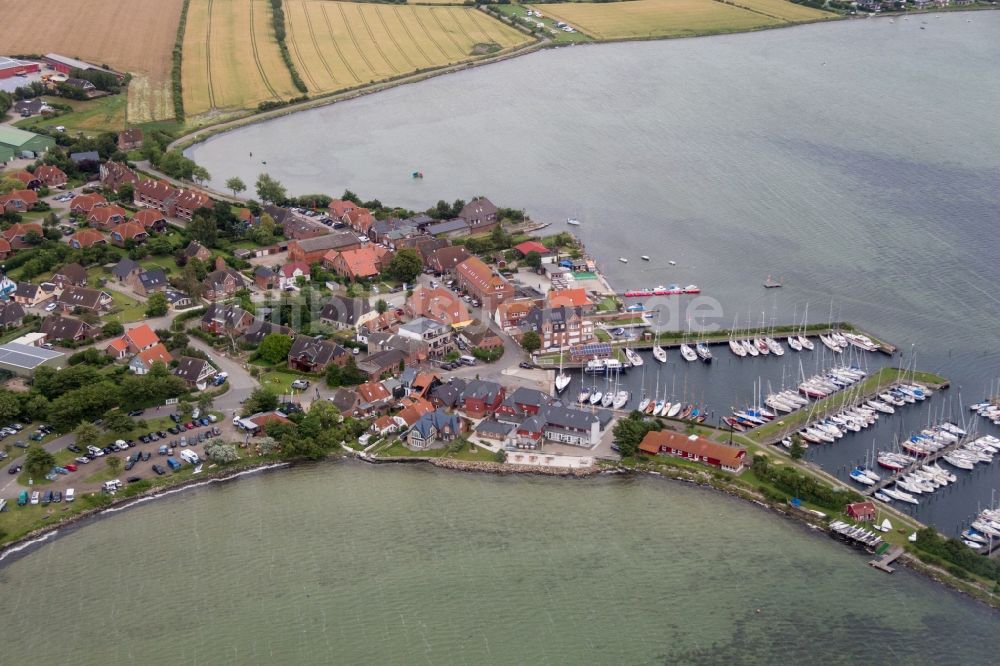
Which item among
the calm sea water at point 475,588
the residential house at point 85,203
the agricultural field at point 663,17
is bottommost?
the calm sea water at point 475,588

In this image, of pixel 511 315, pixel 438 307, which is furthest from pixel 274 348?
pixel 511 315

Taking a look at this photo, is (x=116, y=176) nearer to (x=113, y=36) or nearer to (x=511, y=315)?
(x=511, y=315)

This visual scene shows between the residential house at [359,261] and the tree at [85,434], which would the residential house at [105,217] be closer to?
the residential house at [359,261]

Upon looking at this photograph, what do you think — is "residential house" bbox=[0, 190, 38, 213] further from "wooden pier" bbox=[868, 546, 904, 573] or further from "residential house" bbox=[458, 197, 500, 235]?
"wooden pier" bbox=[868, 546, 904, 573]

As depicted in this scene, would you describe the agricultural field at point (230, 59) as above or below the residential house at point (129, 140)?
above

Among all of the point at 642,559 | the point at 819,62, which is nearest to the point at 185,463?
the point at 642,559

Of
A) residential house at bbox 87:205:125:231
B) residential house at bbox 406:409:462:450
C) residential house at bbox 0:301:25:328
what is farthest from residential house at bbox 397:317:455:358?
residential house at bbox 87:205:125:231

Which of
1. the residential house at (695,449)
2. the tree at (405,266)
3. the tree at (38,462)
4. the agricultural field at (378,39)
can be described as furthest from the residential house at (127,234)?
the residential house at (695,449)
